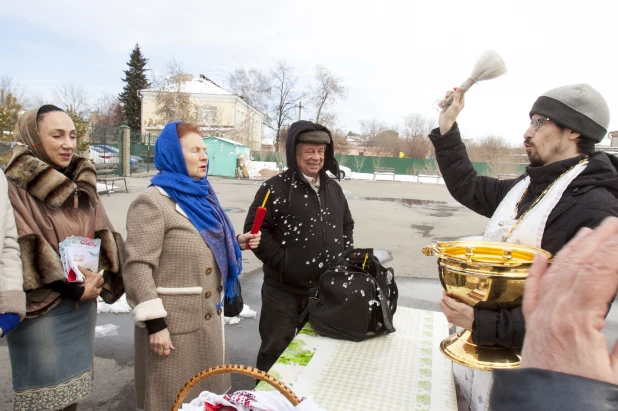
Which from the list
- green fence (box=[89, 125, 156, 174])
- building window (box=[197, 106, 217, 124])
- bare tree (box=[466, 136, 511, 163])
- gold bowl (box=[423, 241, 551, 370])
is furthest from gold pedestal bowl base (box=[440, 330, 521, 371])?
building window (box=[197, 106, 217, 124])

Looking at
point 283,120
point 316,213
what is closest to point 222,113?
point 283,120

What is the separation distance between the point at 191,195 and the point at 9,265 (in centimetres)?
93

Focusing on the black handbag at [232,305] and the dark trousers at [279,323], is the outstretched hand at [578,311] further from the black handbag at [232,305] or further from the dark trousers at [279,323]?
the dark trousers at [279,323]

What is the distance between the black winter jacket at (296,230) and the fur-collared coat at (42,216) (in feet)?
3.81

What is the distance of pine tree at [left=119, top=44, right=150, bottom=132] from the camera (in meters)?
46.2

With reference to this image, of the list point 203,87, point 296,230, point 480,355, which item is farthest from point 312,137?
point 203,87

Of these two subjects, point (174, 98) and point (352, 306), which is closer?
point (352, 306)

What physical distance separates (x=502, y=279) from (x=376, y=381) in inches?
32.5

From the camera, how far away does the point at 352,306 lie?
223 cm

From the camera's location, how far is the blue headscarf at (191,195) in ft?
7.59

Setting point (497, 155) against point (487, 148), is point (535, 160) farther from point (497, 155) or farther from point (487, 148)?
point (487, 148)

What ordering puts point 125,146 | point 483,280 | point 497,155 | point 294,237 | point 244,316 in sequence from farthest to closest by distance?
point 497,155
point 125,146
point 244,316
point 294,237
point 483,280

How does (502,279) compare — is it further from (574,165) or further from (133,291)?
(133,291)

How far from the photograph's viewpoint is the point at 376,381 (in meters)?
1.87
